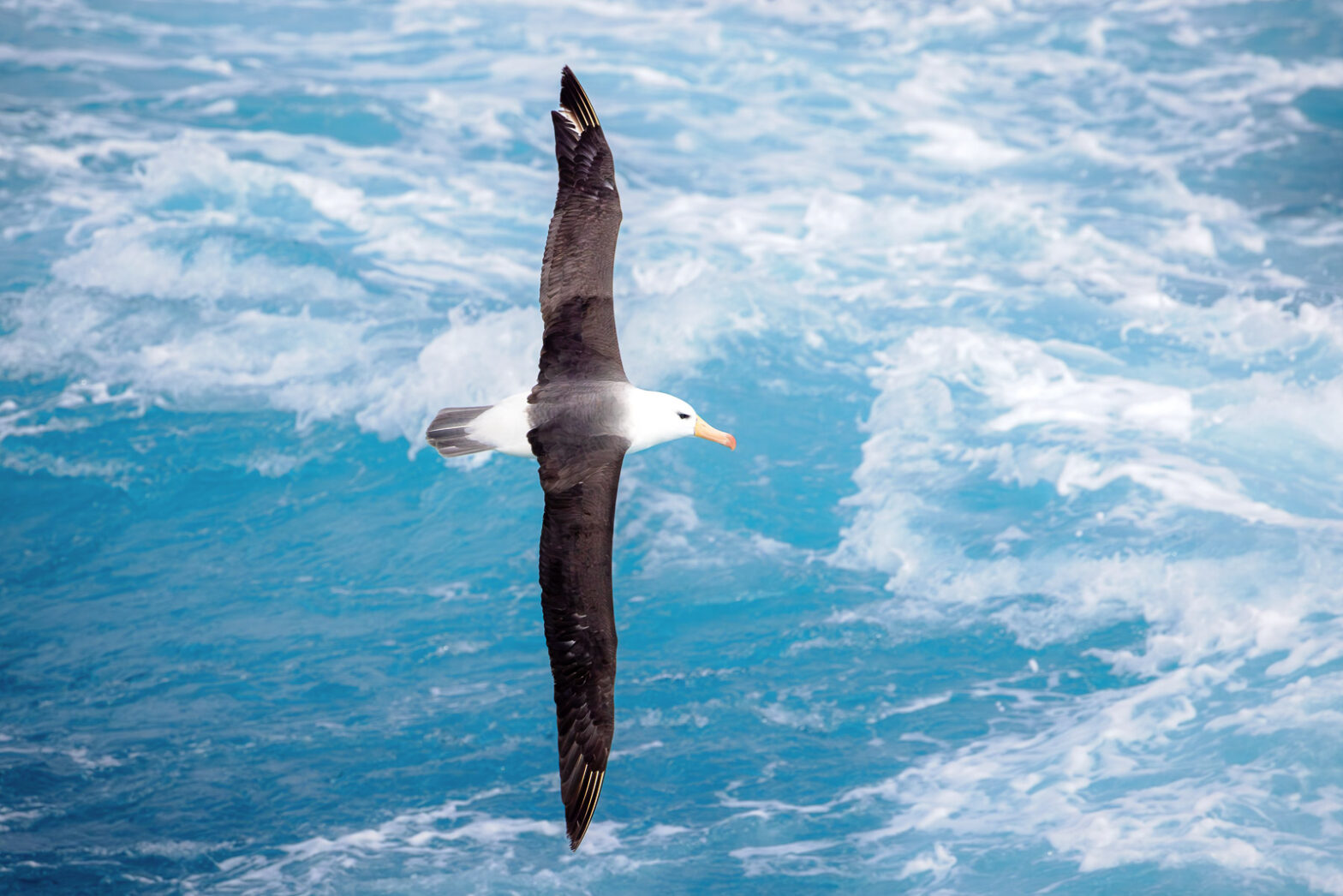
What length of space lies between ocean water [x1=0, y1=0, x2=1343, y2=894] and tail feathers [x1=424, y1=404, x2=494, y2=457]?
3.28 m

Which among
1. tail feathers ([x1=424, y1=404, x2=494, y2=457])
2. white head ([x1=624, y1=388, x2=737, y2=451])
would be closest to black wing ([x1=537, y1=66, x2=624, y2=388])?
white head ([x1=624, y1=388, x2=737, y2=451])

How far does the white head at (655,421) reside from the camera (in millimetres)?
A: 8547

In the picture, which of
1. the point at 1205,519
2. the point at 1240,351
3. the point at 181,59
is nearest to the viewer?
the point at 1205,519

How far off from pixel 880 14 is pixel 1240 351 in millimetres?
17458

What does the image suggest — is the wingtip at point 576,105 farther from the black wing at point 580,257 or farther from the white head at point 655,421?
the white head at point 655,421

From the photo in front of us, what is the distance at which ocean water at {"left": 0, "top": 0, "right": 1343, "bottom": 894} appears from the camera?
32.6 feet

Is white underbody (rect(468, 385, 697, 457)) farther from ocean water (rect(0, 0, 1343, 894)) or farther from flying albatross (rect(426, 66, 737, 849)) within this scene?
ocean water (rect(0, 0, 1343, 894))

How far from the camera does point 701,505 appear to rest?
1380 centimetres

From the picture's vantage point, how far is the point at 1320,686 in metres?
10.9

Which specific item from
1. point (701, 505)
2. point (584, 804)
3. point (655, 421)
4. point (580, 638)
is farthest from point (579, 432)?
point (701, 505)

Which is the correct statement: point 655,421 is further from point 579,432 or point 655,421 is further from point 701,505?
point 701,505

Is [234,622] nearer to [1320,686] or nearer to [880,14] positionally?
[1320,686]

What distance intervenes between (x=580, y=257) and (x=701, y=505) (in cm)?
512

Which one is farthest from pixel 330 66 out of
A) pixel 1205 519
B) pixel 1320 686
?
pixel 1320 686
